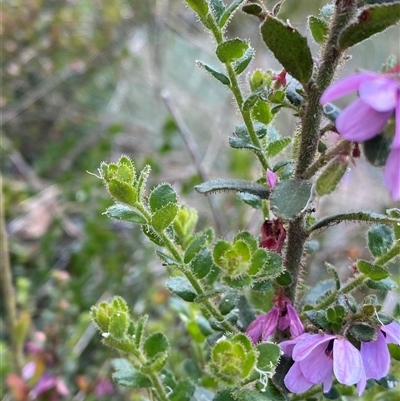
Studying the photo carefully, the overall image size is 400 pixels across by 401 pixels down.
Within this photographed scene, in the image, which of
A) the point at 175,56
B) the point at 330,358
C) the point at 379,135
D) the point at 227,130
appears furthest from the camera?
the point at 175,56

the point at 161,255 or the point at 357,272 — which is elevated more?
the point at 161,255

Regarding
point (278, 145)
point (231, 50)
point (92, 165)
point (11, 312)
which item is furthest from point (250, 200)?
point (92, 165)

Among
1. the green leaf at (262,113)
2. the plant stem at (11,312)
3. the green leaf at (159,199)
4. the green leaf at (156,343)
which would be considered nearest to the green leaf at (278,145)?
the green leaf at (262,113)

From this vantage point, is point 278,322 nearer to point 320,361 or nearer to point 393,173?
point 320,361

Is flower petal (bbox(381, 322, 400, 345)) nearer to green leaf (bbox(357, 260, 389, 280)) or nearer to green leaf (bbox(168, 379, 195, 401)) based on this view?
green leaf (bbox(357, 260, 389, 280))

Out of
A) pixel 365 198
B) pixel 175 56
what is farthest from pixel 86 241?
pixel 175 56

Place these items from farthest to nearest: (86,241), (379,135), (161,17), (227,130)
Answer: (227,130)
(161,17)
(86,241)
(379,135)

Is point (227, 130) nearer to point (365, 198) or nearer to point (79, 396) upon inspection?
point (365, 198)
